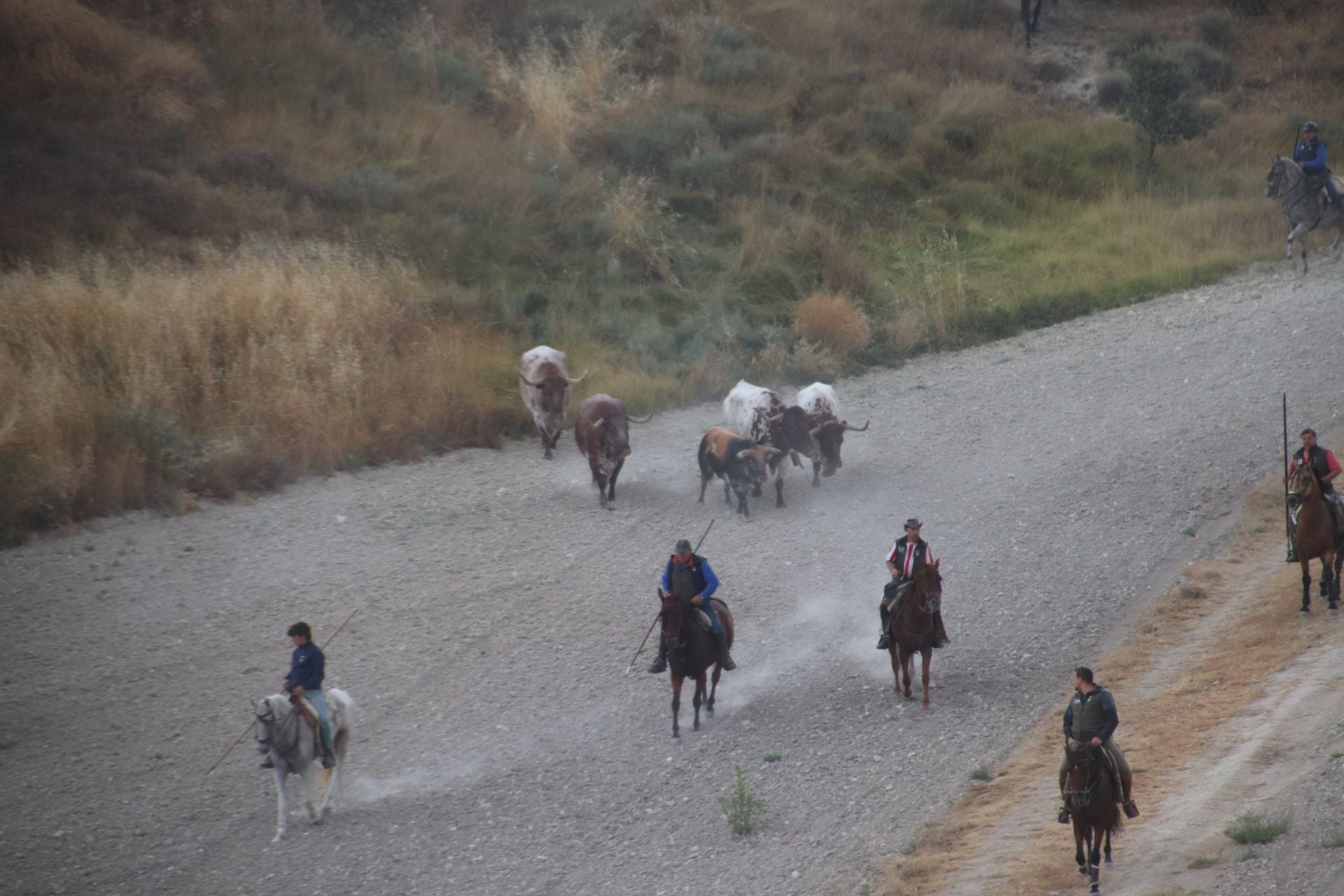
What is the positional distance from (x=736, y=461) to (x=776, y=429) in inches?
43.1

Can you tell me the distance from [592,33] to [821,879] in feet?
91.5

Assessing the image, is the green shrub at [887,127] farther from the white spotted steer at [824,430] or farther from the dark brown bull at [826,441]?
the dark brown bull at [826,441]

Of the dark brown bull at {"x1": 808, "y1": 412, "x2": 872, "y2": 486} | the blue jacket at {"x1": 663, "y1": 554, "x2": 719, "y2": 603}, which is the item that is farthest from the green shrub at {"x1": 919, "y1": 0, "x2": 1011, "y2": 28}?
the blue jacket at {"x1": 663, "y1": 554, "x2": 719, "y2": 603}

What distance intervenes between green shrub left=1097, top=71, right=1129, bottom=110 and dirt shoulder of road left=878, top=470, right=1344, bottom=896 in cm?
2481

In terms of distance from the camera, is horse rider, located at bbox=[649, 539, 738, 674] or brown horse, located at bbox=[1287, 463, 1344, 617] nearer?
horse rider, located at bbox=[649, 539, 738, 674]

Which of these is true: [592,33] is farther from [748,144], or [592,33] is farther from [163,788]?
[163,788]

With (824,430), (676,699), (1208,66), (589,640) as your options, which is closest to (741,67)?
(1208,66)

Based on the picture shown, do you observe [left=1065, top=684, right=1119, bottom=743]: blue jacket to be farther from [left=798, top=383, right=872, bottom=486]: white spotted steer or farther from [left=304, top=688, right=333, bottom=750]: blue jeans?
[left=798, top=383, right=872, bottom=486]: white spotted steer

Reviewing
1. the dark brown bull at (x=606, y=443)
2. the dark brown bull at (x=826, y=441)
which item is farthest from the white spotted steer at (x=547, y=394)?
the dark brown bull at (x=826, y=441)

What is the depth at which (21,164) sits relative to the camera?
23891 millimetres

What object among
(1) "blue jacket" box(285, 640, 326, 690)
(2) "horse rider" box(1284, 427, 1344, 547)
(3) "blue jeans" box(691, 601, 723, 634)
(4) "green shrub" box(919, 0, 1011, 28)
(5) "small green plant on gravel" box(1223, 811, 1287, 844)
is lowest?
(5) "small green plant on gravel" box(1223, 811, 1287, 844)

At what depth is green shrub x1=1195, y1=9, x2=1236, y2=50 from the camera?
38781 mm

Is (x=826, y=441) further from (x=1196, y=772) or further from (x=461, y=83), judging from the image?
(x=461, y=83)

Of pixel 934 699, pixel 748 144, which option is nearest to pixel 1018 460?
pixel 934 699
